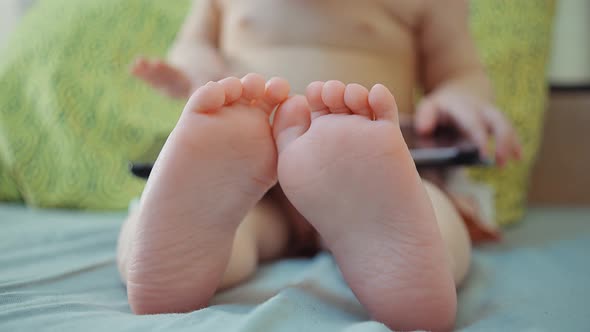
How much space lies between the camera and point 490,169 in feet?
3.24

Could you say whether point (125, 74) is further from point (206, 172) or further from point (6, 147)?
point (206, 172)

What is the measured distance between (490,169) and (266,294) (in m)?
0.63

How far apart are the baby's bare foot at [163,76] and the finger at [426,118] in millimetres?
325

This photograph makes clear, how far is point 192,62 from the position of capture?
2.66ft

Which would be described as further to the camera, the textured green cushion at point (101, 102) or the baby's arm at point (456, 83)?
the textured green cushion at point (101, 102)

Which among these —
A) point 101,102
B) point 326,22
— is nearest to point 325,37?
point 326,22

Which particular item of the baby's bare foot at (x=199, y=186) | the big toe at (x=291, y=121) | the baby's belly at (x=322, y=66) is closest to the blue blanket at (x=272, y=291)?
the baby's bare foot at (x=199, y=186)

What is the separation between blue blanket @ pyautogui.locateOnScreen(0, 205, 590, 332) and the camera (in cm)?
42

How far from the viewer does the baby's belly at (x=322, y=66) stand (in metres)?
0.75

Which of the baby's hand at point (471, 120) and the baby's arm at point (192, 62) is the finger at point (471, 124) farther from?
the baby's arm at point (192, 62)

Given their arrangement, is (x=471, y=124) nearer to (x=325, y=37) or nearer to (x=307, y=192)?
(x=325, y=37)

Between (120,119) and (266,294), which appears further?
(120,119)

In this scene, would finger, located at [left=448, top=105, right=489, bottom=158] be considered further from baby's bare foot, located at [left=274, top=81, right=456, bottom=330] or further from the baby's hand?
baby's bare foot, located at [left=274, top=81, right=456, bottom=330]

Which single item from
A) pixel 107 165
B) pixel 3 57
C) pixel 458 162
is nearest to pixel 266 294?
pixel 458 162
